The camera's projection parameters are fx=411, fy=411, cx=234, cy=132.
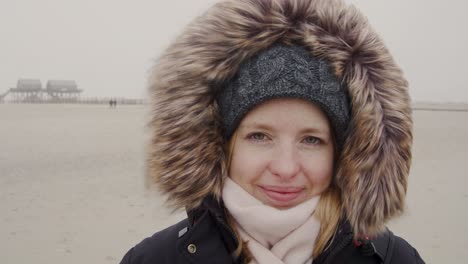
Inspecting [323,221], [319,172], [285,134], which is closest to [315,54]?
[285,134]

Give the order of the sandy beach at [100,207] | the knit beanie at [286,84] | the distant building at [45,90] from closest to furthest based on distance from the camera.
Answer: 1. the knit beanie at [286,84]
2. the sandy beach at [100,207]
3. the distant building at [45,90]

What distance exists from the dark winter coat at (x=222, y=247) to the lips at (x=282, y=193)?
188mm

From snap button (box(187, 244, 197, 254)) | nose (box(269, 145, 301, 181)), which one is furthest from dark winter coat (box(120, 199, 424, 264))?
nose (box(269, 145, 301, 181))

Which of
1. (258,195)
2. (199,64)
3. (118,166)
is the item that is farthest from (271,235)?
(118,166)

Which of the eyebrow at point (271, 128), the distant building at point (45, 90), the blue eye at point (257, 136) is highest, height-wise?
the eyebrow at point (271, 128)

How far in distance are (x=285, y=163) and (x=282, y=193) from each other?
0.42 ft

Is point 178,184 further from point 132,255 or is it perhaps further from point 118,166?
point 118,166

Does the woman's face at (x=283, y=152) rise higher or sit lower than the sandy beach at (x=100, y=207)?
higher

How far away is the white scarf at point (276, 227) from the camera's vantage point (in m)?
1.43

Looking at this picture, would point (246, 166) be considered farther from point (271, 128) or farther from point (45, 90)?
point (45, 90)

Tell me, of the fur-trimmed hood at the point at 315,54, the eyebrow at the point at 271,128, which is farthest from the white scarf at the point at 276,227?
the eyebrow at the point at 271,128

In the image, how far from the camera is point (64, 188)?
23.8ft

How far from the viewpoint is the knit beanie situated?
1.35 metres

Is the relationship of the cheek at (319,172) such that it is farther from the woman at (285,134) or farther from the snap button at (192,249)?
the snap button at (192,249)
